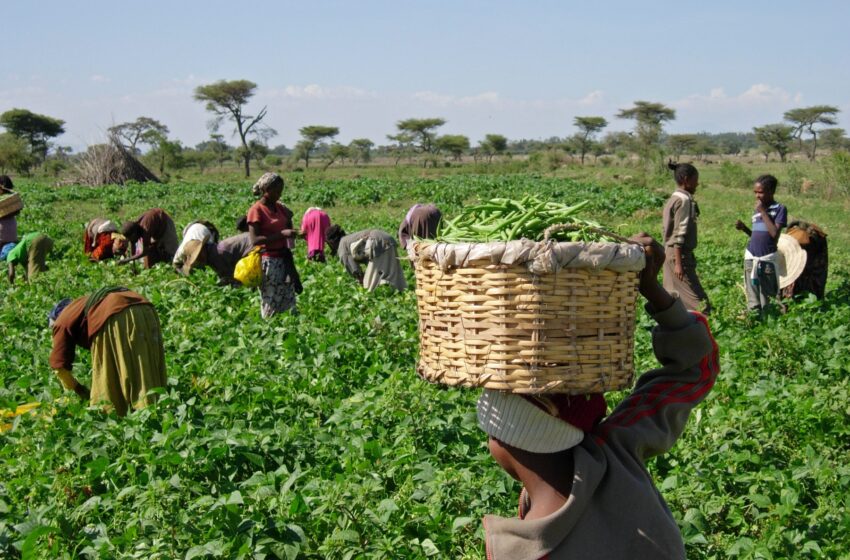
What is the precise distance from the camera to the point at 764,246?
7.77 metres

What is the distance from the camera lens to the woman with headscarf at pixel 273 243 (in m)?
7.15

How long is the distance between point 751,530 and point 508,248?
249 cm

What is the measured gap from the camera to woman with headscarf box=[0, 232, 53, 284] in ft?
35.2

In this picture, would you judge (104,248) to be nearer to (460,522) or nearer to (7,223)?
(7,223)

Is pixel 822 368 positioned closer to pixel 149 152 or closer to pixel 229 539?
pixel 229 539

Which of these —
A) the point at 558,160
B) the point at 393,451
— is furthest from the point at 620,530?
the point at 558,160

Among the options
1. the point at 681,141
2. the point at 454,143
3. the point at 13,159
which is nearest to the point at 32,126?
the point at 13,159

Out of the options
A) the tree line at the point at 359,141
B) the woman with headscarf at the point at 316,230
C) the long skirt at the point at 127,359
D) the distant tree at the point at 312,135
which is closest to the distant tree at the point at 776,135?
the tree line at the point at 359,141

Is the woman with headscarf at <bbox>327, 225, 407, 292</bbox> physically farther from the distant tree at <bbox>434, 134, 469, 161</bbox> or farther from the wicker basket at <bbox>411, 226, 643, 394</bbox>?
the distant tree at <bbox>434, 134, 469, 161</bbox>

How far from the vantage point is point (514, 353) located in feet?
6.48

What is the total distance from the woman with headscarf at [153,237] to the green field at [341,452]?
2915 millimetres

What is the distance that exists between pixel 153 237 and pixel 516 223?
9.72 metres

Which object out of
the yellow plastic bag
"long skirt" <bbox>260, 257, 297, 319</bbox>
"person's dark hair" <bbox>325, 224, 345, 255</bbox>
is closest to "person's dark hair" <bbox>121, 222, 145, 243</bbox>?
"person's dark hair" <bbox>325, 224, 345, 255</bbox>

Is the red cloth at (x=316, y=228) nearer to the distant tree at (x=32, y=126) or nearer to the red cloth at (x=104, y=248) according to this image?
the red cloth at (x=104, y=248)
